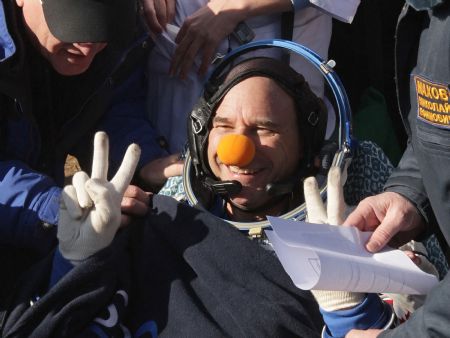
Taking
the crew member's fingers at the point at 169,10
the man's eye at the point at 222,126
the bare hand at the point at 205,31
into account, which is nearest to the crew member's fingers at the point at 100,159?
the man's eye at the point at 222,126

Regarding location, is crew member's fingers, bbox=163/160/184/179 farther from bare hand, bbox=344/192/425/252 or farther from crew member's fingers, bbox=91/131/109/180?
bare hand, bbox=344/192/425/252

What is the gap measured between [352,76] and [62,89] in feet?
4.32

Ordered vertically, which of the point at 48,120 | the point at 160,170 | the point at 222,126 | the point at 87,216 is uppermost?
the point at 222,126

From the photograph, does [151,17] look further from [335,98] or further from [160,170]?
[335,98]

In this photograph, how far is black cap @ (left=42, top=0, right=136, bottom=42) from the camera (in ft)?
8.98

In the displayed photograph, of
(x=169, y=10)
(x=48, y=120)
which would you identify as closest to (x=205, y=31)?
(x=169, y=10)

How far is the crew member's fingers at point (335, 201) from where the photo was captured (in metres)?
2.27

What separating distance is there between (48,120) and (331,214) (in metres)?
1.26

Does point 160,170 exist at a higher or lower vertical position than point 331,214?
lower

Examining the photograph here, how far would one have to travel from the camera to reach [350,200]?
2869 mm

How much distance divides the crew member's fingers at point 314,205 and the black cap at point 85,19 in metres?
0.89

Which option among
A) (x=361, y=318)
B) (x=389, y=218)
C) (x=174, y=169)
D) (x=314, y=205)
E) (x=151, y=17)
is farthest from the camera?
(x=151, y=17)

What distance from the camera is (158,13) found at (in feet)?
10.6

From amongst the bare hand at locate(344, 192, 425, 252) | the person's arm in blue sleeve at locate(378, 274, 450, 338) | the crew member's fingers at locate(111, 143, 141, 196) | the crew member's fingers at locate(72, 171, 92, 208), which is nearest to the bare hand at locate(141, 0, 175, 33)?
the crew member's fingers at locate(111, 143, 141, 196)
